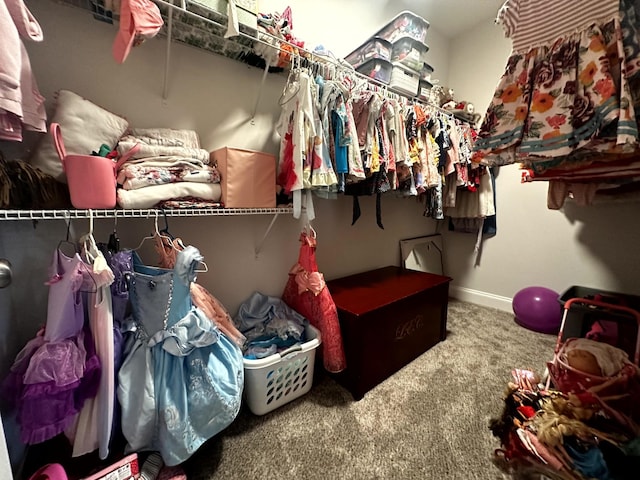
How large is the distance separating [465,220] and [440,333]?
136cm

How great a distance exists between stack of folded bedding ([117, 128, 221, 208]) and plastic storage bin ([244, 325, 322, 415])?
30.6 inches

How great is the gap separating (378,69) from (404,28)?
34cm

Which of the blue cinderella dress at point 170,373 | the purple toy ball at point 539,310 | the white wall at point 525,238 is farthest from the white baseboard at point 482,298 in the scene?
the blue cinderella dress at point 170,373

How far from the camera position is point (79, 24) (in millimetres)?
1023

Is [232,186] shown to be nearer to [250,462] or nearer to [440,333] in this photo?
[250,462]

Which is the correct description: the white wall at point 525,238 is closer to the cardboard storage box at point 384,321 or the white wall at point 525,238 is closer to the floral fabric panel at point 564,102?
the cardboard storage box at point 384,321

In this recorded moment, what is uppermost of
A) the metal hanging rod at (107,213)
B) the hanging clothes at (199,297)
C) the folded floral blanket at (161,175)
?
the folded floral blanket at (161,175)

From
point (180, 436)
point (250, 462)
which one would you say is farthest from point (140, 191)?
point (250, 462)

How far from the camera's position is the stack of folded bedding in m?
0.94

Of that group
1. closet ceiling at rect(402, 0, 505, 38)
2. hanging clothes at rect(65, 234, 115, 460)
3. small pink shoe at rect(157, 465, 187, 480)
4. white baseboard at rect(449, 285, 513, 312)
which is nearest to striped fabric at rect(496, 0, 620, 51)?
closet ceiling at rect(402, 0, 505, 38)

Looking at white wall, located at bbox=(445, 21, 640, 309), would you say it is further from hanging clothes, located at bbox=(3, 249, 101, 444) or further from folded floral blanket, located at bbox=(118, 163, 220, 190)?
hanging clothes, located at bbox=(3, 249, 101, 444)

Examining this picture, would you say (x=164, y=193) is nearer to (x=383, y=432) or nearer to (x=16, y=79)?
(x=16, y=79)

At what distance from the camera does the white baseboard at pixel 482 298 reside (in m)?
2.56

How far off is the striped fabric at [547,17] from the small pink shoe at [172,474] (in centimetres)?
209
